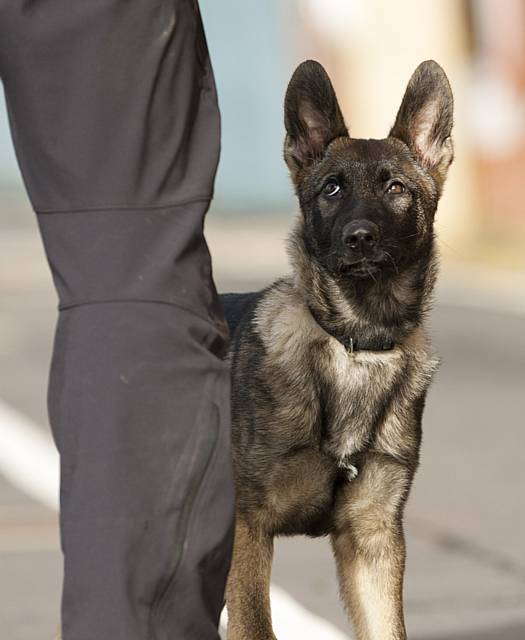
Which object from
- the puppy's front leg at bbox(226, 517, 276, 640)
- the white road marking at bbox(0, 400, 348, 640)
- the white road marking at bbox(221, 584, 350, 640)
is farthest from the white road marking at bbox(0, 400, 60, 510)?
the puppy's front leg at bbox(226, 517, 276, 640)

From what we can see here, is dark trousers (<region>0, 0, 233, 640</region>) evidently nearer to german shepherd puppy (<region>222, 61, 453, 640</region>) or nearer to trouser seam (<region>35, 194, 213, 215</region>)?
trouser seam (<region>35, 194, 213, 215</region>)

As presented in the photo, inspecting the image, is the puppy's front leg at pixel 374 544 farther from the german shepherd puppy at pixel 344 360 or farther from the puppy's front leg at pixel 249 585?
the puppy's front leg at pixel 249 585

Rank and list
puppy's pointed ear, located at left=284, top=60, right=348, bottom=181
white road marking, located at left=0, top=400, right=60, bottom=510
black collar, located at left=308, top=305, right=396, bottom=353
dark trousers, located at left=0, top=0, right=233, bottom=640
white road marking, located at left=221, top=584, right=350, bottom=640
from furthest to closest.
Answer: white road marking, located at left=0, top=400, right=60, bottom=510, white road marking, located at left=221, top=584, right=350, bottom=640, puppy's pointed ear, located at left=284, top=60, right=348, bottom=181, black collar, located at left=308, top=305, right=396, bottom=353, dark trousers, located at left=0, top=0, right=233, bottom=640

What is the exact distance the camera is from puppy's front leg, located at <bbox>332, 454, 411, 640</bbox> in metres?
4.26

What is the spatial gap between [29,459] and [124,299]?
193 inches

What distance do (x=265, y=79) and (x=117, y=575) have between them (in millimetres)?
26072

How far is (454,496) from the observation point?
710cm

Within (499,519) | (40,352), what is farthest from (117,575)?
(40,352)

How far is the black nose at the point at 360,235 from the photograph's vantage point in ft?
13.9

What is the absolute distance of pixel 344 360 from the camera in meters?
4.38

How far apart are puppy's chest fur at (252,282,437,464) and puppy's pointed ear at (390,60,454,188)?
0.59m

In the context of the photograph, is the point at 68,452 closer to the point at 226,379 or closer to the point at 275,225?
the point at 226,379

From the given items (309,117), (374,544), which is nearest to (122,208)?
(374,544)

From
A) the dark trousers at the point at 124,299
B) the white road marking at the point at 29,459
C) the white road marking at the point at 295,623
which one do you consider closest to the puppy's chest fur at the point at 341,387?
the white road marking at the point at 295,623
